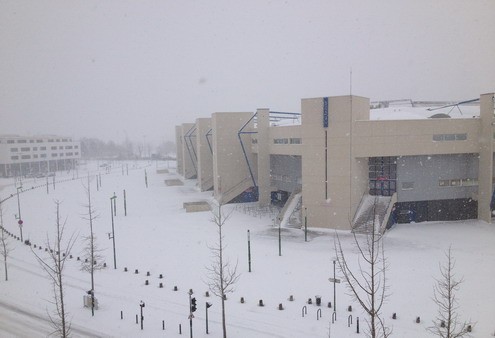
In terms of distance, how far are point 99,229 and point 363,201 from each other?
27584 millimetres

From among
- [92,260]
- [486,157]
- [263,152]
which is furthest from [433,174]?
[92,260]

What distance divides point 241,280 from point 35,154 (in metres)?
109

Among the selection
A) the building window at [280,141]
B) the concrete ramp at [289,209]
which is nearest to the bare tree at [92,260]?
the concrete ramp at [289,209]

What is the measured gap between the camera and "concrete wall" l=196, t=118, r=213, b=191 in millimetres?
70750

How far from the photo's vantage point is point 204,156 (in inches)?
2813

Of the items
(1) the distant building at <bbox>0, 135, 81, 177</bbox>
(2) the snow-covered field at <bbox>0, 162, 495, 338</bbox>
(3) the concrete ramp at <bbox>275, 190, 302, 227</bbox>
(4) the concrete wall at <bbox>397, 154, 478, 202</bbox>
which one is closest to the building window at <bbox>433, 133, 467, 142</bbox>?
(4) the concrete wall at <bbox>397, 154, 478, 202</bbox>

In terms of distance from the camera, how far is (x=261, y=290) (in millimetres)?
23625

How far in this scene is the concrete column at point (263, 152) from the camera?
5284 cm

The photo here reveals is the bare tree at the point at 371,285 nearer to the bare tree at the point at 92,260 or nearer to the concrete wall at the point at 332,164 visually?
the concrete wall at the point at 332,164

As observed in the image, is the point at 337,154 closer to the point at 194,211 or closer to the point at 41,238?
the point at 194,211

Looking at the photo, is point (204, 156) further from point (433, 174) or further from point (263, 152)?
point (433, 174)

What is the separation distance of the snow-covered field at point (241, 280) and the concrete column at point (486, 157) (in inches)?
75.4

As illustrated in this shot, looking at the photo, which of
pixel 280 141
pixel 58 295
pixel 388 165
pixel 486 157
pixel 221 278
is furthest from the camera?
pixel 280 141

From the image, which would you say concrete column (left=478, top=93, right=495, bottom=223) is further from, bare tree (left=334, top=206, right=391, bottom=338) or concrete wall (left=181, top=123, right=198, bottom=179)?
concrete wall (left=181, top=123, right=198, bottom=179)
